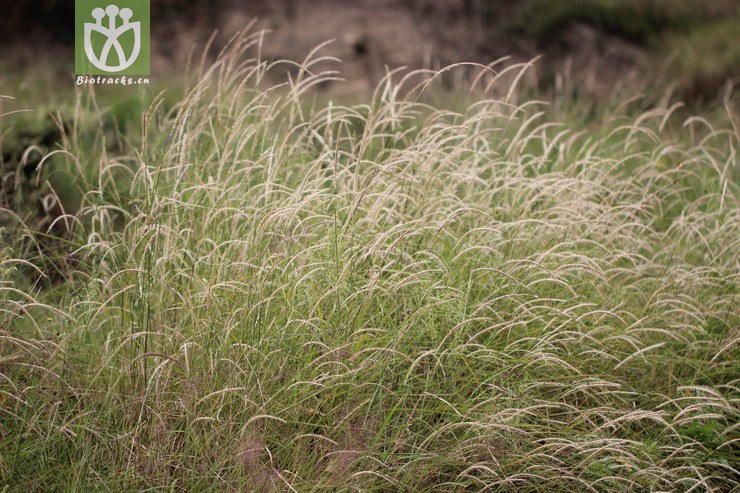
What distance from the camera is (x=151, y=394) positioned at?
2.88 metres

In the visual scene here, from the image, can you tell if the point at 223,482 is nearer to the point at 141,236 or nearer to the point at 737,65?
the point at 141,236

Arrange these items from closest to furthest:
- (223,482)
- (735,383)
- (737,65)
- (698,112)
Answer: (223,482) → (735,383) → (698,112) → (737,65)

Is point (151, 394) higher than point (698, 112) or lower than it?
lower

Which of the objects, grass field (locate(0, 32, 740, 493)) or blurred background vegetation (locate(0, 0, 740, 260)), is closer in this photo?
grass field (locate(0, 32, 740, 493))

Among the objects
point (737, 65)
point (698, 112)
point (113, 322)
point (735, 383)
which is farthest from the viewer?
point (737, 65)

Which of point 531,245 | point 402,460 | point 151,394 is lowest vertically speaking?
point 402,460

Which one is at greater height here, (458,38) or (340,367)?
(458,38)

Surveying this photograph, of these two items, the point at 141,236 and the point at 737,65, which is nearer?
the point at 141,236

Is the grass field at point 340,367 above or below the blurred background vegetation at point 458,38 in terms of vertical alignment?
below

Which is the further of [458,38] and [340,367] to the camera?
[458,38]

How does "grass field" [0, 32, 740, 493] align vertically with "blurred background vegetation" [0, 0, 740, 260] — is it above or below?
below

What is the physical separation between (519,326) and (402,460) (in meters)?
0.75

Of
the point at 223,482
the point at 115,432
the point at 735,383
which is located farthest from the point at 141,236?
the point at 735,383

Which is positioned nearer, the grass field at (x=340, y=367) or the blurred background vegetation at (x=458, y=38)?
the grass field at (x=340, y=367)
